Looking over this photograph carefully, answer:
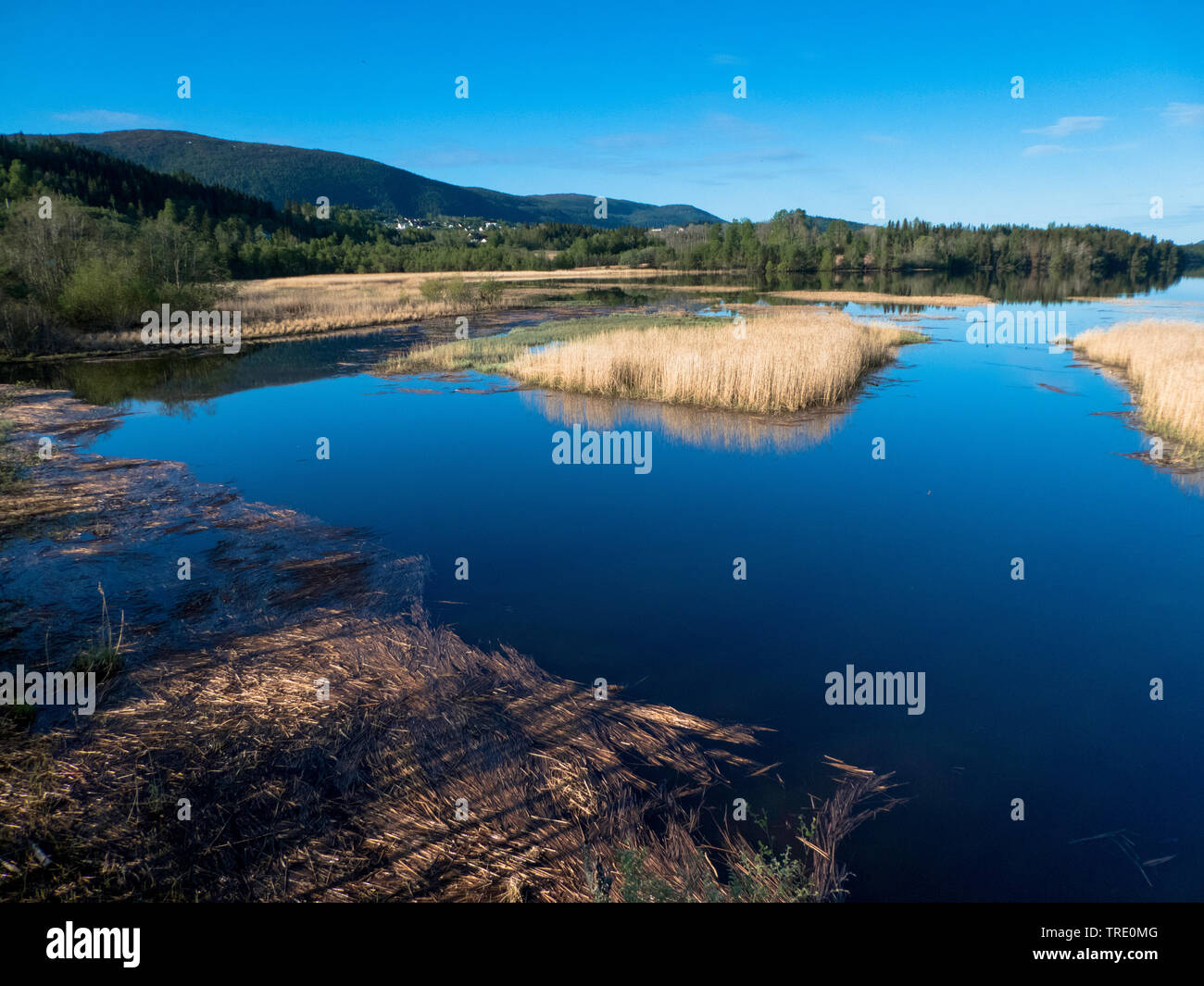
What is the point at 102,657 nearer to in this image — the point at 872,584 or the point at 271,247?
the point at 872,584

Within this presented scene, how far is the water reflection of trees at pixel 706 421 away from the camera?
55.7 ft

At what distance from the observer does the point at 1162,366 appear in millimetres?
21594

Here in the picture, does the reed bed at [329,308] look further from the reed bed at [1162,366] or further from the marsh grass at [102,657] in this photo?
the reed bed at [1162,366]

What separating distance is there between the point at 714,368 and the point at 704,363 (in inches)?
16.1

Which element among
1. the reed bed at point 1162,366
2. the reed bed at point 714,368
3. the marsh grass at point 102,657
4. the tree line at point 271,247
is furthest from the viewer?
the tree line at point 271,247

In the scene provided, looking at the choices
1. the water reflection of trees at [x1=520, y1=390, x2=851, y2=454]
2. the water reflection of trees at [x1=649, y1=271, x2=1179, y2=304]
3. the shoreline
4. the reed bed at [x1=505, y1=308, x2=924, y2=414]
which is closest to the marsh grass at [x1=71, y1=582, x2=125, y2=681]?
the shoreline

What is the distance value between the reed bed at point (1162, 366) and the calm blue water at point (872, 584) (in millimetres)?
1074

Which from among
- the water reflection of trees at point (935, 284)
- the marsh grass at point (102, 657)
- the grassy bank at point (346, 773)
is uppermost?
the water reflection of trees at point (935, 284)

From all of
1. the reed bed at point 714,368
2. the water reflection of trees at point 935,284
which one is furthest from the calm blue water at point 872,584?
the water reflection of trees at point 935,284

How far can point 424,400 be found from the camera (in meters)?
22.4
